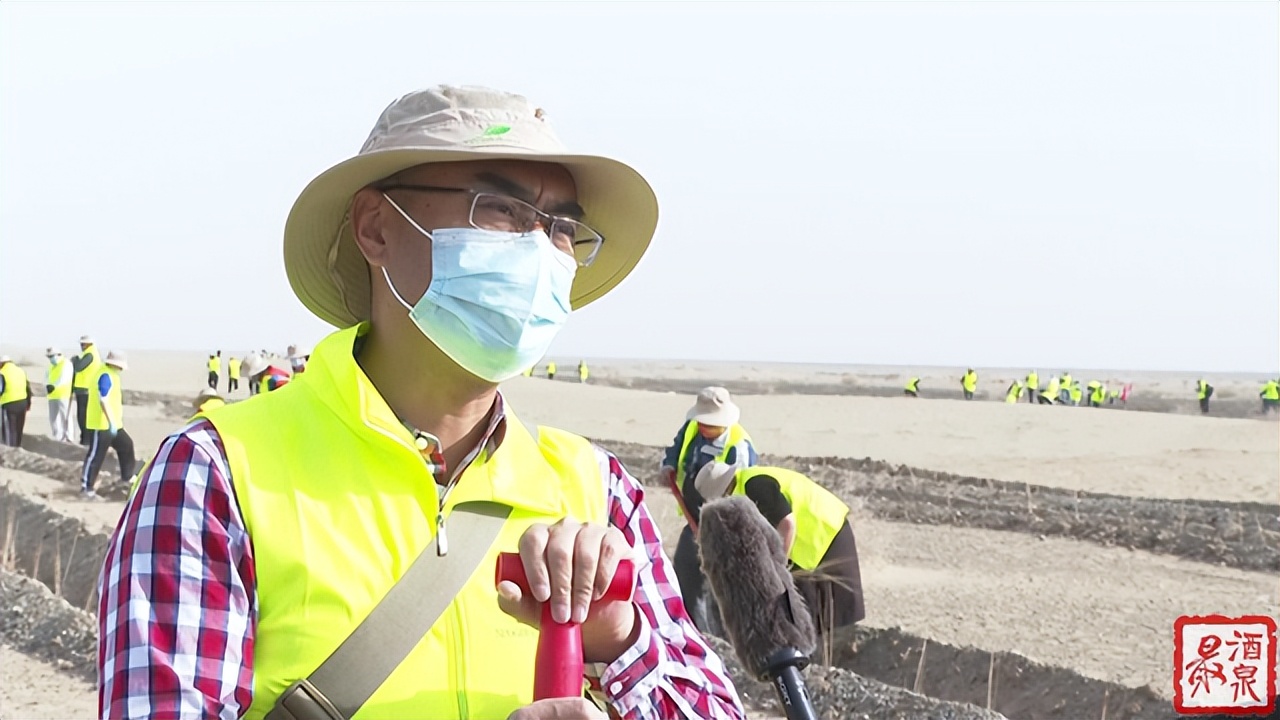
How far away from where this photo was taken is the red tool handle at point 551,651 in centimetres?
174

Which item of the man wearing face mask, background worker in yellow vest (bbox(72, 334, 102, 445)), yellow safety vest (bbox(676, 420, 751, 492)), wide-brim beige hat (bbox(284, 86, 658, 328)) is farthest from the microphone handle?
background worker in yellow vest (bbox(72, 334, 102, 445))

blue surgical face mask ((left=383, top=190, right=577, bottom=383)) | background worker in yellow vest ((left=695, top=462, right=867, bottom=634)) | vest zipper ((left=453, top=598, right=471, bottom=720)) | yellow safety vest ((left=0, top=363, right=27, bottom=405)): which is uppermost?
blue surgical face mask ((left=383, top=190, right=577, bottom=383))

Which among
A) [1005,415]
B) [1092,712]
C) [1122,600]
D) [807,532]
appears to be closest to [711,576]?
[807,532]

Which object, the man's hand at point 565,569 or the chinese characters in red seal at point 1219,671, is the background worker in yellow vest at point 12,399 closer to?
the chinese characters in red seal at point 1219,671

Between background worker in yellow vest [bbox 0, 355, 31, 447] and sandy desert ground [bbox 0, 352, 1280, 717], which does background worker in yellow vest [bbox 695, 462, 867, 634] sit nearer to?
sandy desert ground [bbox 0, 352, 1280, 717]

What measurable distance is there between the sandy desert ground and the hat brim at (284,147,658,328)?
600 centimetres

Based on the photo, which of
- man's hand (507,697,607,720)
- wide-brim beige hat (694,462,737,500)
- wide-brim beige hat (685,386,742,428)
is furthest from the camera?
wide-brim beige hat (685,386,742,428)

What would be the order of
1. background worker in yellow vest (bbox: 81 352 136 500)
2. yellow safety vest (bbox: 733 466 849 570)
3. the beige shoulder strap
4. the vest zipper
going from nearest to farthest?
1. the beige shoulder strap
2. the vest zipper
3. yellow safety vest (bbox: 733 466 849 570)
4. background worker in yellow vest (bbox: 81 352 136 500)

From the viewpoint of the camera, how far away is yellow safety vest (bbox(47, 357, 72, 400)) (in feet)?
74.9

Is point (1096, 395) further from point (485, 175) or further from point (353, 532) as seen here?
point (353, 532)

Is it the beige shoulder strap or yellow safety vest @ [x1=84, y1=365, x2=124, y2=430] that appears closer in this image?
the beige shoulder strap

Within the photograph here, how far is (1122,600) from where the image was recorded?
1219 cm

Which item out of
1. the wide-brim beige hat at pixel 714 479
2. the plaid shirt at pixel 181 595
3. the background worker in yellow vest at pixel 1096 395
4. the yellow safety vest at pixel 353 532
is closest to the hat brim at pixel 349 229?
the yellow safety vest at pixel 353 532

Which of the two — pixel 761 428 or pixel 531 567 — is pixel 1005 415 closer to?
pixel 761 428
